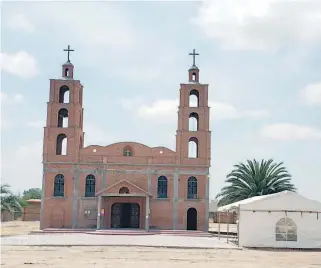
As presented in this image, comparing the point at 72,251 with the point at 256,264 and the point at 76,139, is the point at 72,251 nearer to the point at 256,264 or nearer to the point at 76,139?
the point at 256,264

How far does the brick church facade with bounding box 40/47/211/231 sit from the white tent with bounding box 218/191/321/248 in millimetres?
13389

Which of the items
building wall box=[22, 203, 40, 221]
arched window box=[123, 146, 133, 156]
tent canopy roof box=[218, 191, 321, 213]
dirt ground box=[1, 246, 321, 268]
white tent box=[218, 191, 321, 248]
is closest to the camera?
dirt ground box=[1, 246, 321, 268]

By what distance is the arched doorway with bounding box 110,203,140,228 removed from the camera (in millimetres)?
41562

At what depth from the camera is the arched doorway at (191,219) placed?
137ft

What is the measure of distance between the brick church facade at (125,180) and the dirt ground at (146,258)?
15.9m

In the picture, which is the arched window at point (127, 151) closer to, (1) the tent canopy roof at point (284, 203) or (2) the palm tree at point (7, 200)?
(2) the palm tree at point (7, 200)

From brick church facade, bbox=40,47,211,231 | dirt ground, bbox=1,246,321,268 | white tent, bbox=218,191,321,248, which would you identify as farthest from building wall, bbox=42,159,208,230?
dirt ground, bbox=1,246,321,268

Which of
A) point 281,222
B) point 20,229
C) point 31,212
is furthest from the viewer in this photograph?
point 31,212

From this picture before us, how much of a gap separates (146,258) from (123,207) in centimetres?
2120

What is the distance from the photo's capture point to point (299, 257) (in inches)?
904

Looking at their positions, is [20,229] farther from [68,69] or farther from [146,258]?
[146,258]

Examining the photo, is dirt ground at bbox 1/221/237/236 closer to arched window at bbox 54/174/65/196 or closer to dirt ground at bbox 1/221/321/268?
arched window at bbox 54/174/65/196

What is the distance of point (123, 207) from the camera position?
41.9 m

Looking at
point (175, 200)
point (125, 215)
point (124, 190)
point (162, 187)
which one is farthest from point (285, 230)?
point (125, 215)
